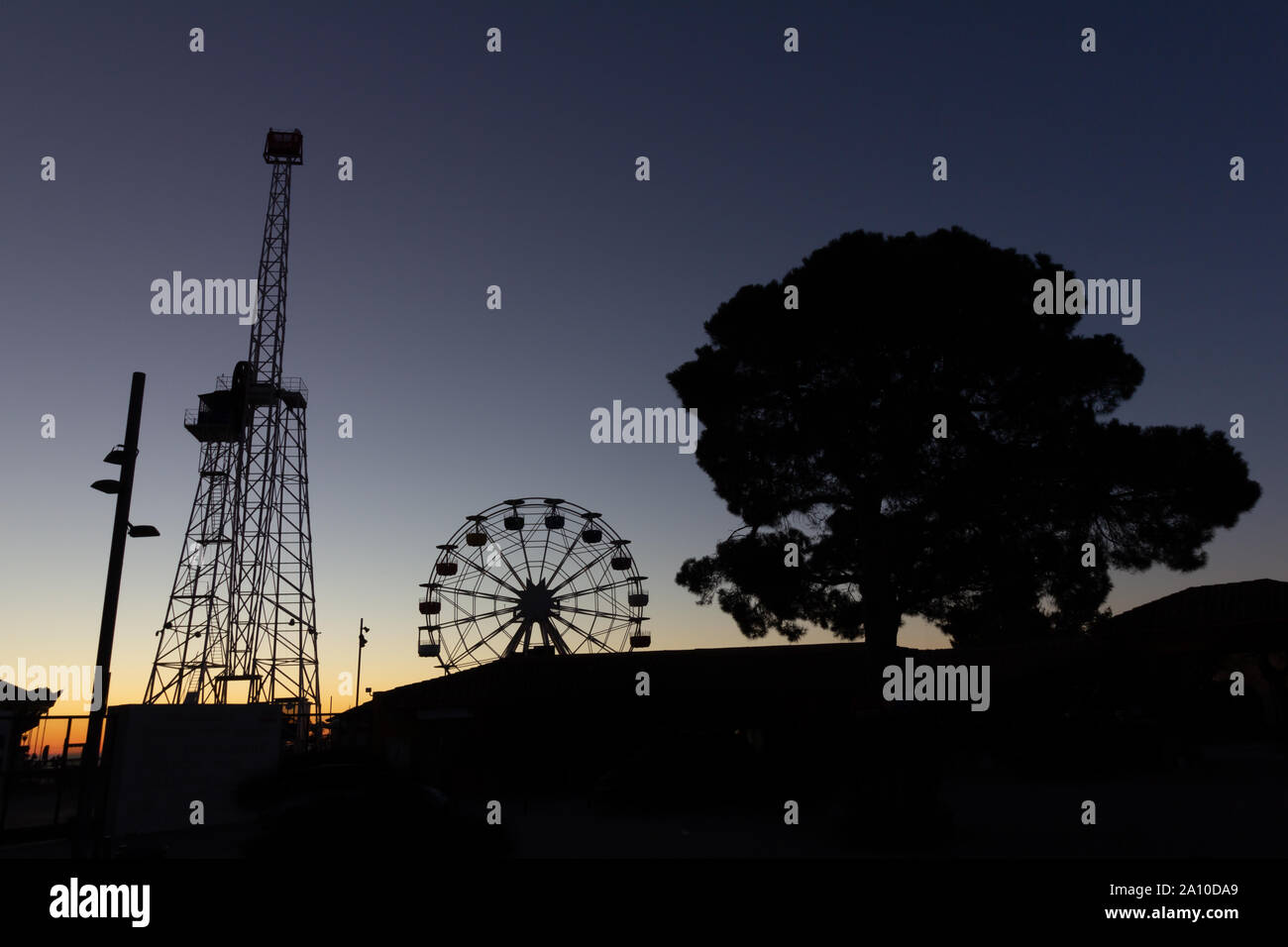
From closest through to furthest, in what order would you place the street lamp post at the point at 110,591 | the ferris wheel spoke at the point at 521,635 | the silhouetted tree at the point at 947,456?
the street lamp post at the point at 110,591 < the silhouetted tree at the point at 947,456 < the ferris wheel spoke at the point at 521,635

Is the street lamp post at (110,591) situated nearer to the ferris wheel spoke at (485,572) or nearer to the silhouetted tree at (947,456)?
the silhouetted tree at (947,456)

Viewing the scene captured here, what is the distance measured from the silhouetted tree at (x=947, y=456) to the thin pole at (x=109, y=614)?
13624 mm

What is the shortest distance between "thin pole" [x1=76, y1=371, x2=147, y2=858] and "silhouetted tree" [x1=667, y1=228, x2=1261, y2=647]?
1362cm

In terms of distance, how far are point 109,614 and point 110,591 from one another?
0.33 meters

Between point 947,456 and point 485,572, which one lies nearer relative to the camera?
point 947,456

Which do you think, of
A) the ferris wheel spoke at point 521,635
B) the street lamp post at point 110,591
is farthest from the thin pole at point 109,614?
the ferris wheel spoke at point 521,635

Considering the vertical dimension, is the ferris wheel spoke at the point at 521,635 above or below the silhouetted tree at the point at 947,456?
below

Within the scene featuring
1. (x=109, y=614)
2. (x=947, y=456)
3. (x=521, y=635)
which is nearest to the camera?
(x=109, y=614)

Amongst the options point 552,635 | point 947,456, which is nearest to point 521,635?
point 552,635

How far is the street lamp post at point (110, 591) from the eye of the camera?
12.5 m

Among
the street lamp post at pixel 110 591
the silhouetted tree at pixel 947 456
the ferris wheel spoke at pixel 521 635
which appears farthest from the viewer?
the ferris wheel spoke at pixel 521 635

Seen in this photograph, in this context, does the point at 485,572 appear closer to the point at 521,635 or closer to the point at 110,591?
the point at 521,635

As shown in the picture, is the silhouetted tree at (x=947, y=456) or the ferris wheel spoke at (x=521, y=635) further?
the ferris wheel spoke at (x=521, y=635)

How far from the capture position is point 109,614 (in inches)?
495
